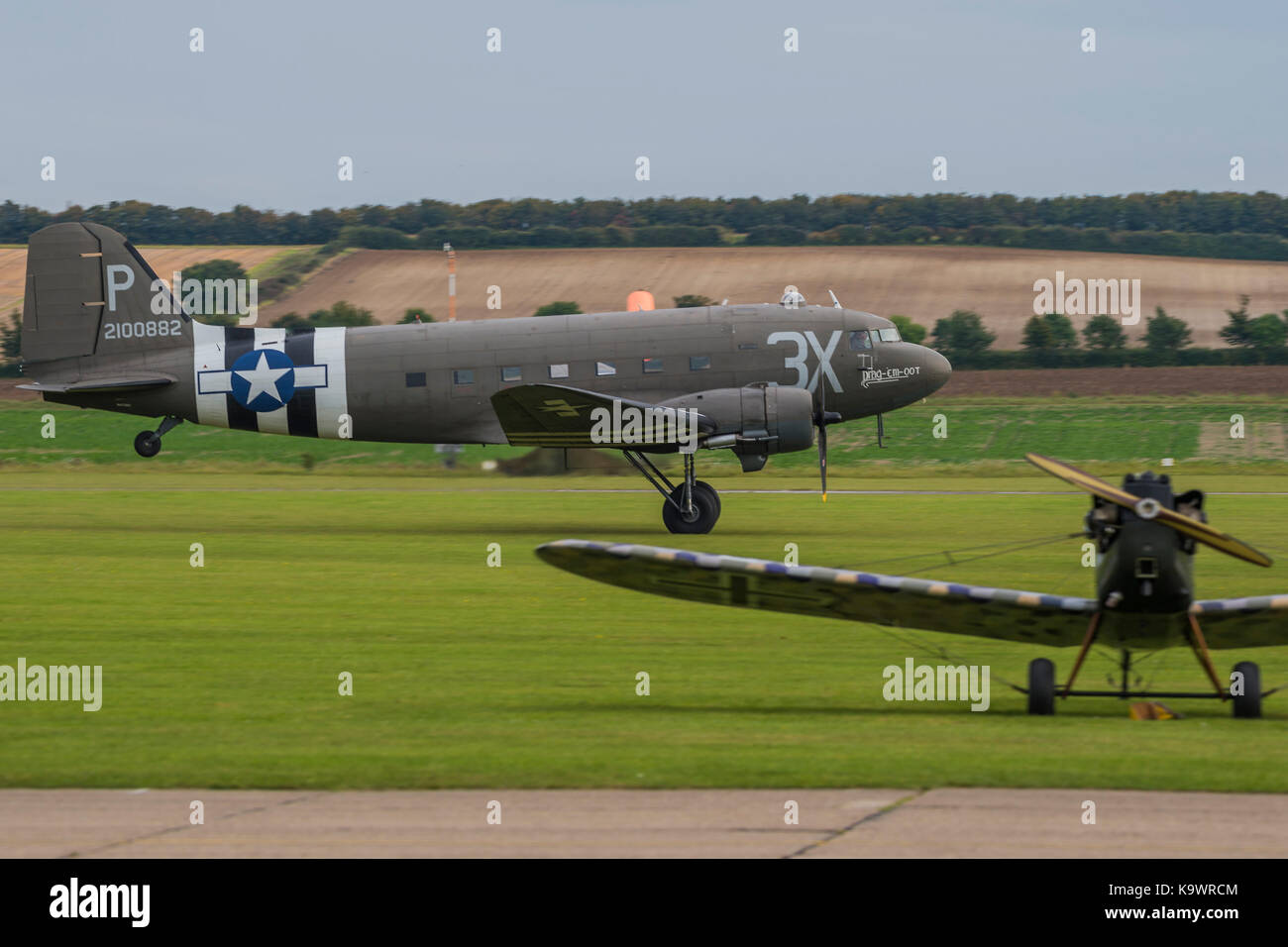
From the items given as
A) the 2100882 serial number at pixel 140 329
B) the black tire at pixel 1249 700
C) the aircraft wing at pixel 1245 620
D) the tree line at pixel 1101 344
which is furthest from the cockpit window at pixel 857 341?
the tree line at pixel 1101 344

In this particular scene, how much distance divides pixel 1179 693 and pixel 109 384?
1097 inches

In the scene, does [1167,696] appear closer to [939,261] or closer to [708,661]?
[708,661]

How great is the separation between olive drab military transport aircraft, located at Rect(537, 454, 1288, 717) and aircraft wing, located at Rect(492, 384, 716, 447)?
1634cm

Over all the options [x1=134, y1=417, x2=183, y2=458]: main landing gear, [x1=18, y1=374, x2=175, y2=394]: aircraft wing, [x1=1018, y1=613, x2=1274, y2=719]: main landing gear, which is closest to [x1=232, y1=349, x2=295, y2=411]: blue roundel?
[x1=18, y1=374, x2=175, y2=394]: aircraft wing

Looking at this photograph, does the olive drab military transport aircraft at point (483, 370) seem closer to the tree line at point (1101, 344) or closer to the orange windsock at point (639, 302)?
the orange windsock at point (639, 302)

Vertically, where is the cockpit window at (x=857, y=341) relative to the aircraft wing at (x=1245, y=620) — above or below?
above

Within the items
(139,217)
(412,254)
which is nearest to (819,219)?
(412,254)

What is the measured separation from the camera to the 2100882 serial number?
3603cm

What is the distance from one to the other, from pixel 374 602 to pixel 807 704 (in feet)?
32.5

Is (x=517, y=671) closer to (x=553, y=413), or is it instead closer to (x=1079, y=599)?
(x=1079, y=599)

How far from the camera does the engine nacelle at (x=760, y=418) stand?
32500 millimetres

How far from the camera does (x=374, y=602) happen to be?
23.3 meters

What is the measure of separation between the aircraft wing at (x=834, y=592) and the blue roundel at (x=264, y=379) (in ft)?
71.3

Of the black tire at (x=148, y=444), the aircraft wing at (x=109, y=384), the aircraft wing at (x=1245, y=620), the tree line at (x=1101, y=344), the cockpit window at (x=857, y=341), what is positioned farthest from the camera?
the tree line at (x=1101, y=344)
